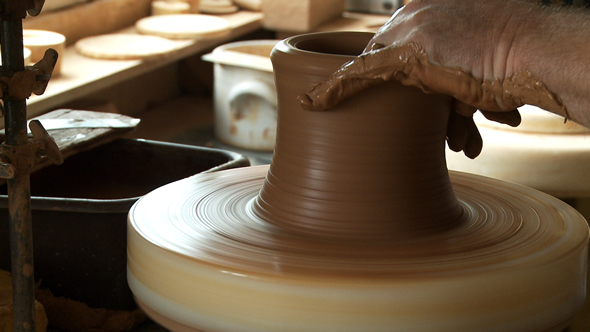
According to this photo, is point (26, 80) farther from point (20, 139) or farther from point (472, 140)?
point (472, 140)

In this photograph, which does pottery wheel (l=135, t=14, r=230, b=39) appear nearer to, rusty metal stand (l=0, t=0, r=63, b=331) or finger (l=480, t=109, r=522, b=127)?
rusty metal stand (l=0, t=0, r=63, b=331)

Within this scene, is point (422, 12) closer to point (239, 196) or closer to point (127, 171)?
point (239, 196)

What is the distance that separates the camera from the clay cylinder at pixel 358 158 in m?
1.25

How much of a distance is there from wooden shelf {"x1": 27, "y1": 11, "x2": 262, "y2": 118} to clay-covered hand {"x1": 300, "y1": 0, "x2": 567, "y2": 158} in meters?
2.34

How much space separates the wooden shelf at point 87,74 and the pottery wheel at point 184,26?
0.18ft

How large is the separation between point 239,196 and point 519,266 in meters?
0.61

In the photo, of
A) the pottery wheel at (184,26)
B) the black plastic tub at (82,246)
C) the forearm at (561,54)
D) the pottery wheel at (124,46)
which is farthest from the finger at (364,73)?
the pottery wheel at (184,26)

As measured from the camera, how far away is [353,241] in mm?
1265

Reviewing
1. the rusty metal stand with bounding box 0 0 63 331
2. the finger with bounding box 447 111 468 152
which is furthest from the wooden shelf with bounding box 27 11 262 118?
the finger with bounding box 447 111 468 152

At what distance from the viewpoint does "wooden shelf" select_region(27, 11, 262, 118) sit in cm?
327

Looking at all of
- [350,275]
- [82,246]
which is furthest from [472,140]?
[82,246]

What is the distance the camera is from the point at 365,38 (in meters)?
1.48

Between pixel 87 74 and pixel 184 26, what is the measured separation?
1.18 m

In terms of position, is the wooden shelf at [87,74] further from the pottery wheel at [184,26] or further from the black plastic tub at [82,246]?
the black plastic tub at [82,246]
